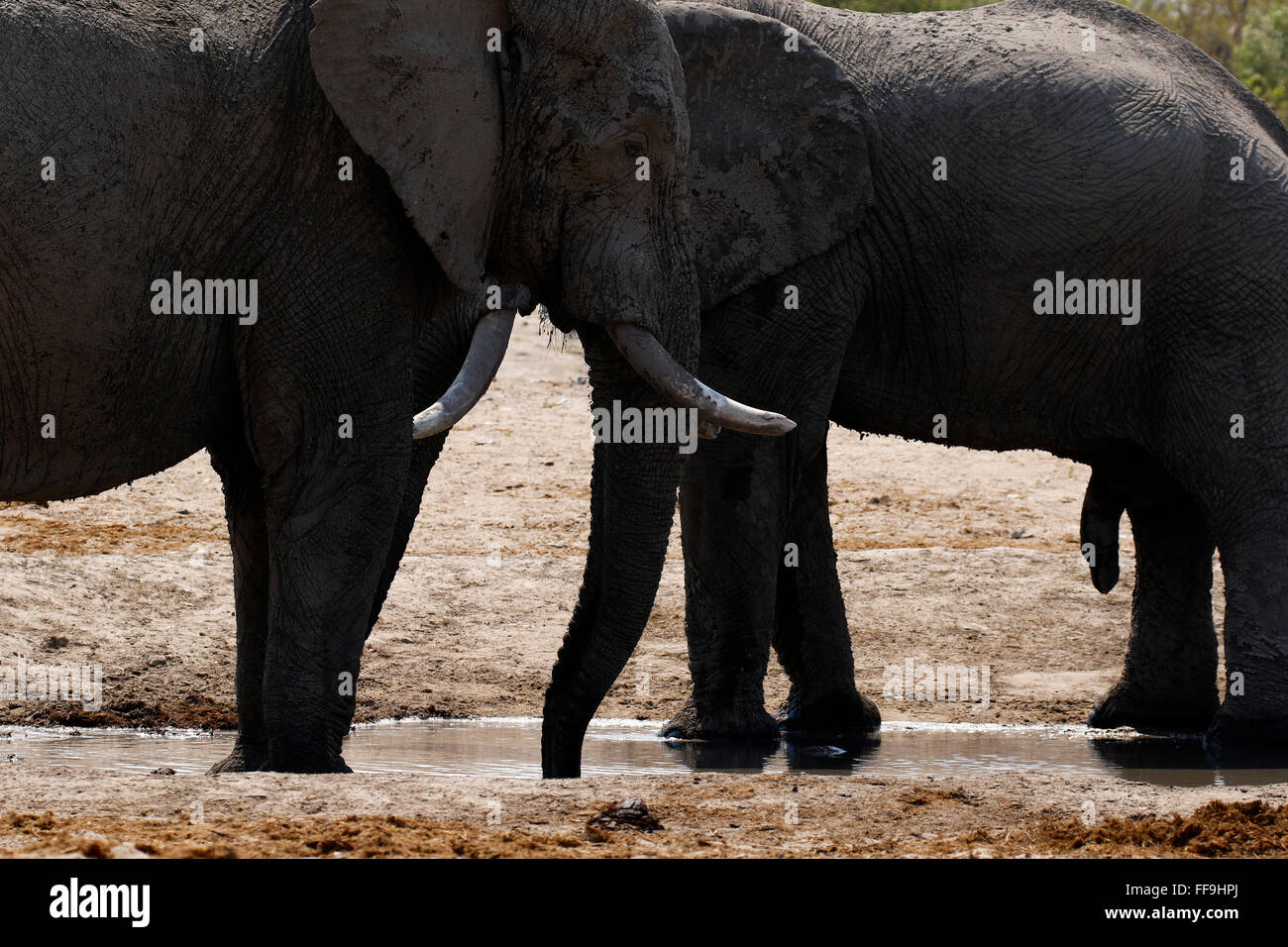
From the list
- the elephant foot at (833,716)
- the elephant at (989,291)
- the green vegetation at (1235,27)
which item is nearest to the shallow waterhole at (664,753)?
the elephant foot at (833,716)

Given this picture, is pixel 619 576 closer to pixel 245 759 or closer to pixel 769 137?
pixel 245 759

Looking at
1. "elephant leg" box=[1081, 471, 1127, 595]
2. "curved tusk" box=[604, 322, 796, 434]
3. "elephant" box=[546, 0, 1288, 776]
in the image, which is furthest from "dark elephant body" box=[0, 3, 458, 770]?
"elephant leg" box=[1081, 471, 1127, 595]

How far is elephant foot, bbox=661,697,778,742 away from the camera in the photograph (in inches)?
326

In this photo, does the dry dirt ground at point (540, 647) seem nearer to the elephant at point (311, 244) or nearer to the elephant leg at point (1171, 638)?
the elephant leg at point (1171, 638)

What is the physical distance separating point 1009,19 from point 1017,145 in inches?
27.6

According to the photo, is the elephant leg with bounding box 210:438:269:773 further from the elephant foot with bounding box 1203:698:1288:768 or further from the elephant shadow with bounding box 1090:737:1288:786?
the elephant foot with bounding box 1203:698:1288:768

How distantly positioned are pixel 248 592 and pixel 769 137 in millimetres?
2618

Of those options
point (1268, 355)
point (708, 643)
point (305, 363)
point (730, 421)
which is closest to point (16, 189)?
point (305, 363)

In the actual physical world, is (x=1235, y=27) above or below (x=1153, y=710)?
above

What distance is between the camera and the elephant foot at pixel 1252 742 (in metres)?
8.05

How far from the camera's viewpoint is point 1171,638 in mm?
9047

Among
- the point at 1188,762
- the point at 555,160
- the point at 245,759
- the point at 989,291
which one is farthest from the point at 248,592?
the point at 1188,762

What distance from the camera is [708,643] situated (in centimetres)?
824
